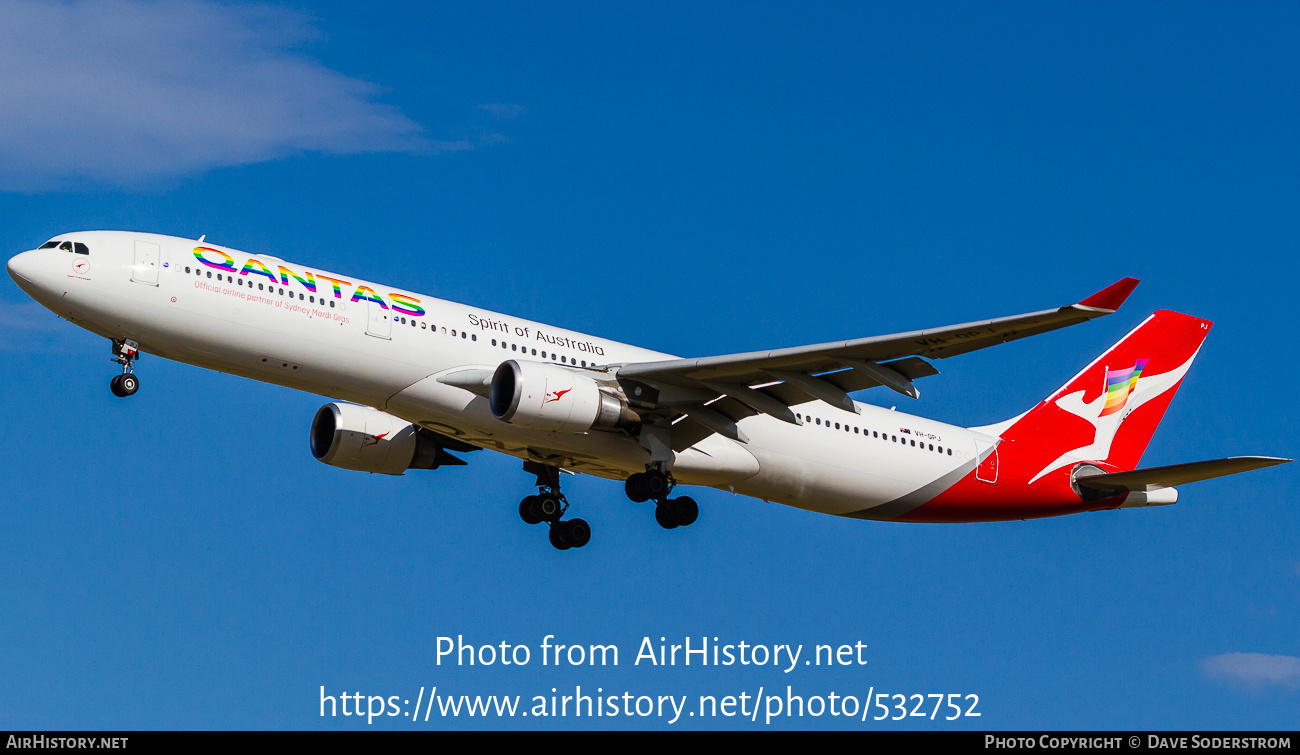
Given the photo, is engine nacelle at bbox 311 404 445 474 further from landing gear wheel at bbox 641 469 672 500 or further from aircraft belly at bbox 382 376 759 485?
landing gear wheel at bbox 641 469 672 500

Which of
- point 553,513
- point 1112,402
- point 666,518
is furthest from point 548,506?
point 1112,402

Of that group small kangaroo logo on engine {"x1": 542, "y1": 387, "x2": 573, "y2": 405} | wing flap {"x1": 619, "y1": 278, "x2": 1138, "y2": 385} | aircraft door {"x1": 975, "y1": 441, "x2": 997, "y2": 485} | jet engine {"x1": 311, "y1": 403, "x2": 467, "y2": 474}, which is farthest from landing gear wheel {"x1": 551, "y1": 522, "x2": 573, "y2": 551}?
aircraft door {"x1": 975, "y1": 441, "x2": 997, "y2": 485}

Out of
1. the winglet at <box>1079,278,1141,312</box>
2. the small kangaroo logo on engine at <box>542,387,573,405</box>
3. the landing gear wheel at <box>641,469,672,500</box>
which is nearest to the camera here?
the winglet at <box>1079,278,1141,312</box>

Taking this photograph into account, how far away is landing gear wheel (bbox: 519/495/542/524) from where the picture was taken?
35719mm

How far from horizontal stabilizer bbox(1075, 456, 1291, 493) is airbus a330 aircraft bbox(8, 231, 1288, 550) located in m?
0.08

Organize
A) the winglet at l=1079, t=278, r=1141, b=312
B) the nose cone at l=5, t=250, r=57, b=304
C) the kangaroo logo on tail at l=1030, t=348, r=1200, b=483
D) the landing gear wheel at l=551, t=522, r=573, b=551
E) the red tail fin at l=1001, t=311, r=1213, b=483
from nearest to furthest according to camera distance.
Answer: the winglet at l=1079, t=278, r=1141, b=312, the nose cone at l=5, t=250, r=57, b=304, the landing gear wheel at l=551, t=522, r=573, b=551, the red tail fin at l=1001, t=311, r=1213, b=483, the kangaroo logo on tail at l=1030, t=348, r=1200, b=483

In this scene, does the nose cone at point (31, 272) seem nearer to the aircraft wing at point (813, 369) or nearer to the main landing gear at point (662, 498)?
the aircraft wing at point (813, 369)

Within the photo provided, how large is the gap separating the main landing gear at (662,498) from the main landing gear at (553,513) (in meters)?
3.69

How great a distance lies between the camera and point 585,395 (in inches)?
1184

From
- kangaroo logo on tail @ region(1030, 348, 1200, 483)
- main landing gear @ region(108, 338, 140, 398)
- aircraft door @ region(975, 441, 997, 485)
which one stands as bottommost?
main landing gear @ region(108, 338, 140, 398)

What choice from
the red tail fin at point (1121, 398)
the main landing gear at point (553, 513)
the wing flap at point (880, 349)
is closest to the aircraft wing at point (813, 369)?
the wing flap at point (880, 349)
